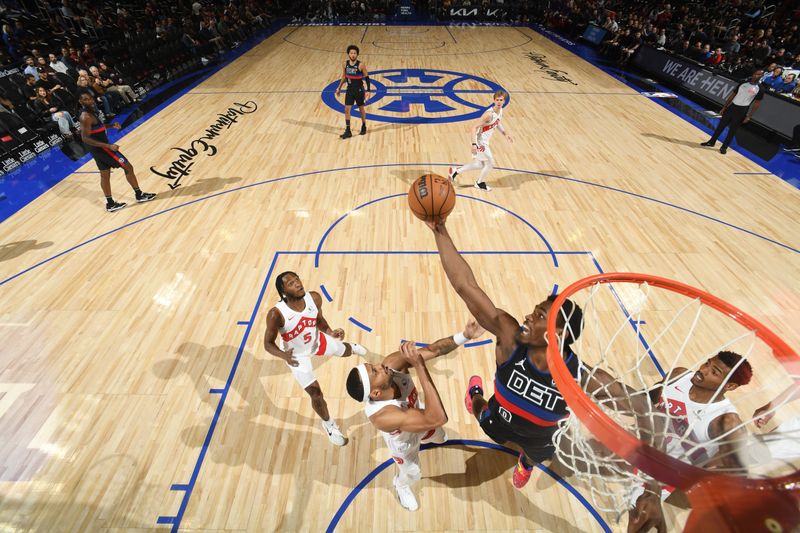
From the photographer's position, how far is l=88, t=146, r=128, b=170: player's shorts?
21.5ft

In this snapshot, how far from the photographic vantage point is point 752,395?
3.97 m

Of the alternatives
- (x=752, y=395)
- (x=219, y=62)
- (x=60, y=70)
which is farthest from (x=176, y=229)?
(x=219, y=62)

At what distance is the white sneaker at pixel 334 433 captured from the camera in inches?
147

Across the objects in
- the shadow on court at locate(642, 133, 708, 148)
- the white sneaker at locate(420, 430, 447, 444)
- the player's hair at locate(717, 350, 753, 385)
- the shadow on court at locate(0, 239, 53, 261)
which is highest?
the player's hair at locate(717, 350, 753, 385)

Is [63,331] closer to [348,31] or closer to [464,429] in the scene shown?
[464,429]

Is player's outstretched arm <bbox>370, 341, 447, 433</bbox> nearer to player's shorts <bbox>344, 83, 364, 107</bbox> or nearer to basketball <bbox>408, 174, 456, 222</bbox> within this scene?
basketball <bbox>408, 174, 456, 222</bbox>

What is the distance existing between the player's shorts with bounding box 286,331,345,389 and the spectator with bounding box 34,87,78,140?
9.87 metres

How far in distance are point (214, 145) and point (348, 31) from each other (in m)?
15.9

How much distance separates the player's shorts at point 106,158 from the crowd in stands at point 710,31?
15803 millimetres

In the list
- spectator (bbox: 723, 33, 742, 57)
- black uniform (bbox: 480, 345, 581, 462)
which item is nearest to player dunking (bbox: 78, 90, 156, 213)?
black uniform (bbox: 480, 345, 581, 462)

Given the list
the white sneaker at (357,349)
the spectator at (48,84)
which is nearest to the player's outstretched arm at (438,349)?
the white sneaker at (357,349)

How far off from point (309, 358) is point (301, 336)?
324 millimetres

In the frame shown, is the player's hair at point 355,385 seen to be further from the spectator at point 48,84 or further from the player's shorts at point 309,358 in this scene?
the spectator at point 48,84

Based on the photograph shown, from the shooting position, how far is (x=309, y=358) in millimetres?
3775
